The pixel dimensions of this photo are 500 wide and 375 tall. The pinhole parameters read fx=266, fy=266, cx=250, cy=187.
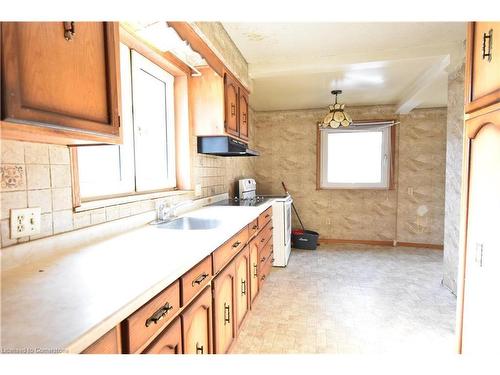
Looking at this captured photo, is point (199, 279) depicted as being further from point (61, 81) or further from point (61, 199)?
point (61, 81)

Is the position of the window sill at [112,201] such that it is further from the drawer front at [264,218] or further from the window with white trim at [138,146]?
the drawer front at [264,218]

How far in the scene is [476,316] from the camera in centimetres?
115

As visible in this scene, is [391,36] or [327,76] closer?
[391,36]

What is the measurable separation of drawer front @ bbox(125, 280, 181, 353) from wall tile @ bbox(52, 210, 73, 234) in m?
0.57

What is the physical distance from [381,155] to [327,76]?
2.02m

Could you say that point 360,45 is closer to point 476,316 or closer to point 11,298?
point 476,316

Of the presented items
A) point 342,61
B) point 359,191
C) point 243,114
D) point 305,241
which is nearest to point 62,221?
point 243,114

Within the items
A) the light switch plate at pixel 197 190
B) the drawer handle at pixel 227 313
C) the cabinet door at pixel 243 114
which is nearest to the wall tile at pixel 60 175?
the drawer handle at pixel 227 313

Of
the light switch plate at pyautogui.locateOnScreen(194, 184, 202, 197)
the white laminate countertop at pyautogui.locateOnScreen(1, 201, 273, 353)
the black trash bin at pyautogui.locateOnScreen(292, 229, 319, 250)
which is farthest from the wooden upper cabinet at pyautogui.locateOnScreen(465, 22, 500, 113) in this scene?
the black trash bin at pyautogui.locateOnScreen(292, 229, 319, 250)

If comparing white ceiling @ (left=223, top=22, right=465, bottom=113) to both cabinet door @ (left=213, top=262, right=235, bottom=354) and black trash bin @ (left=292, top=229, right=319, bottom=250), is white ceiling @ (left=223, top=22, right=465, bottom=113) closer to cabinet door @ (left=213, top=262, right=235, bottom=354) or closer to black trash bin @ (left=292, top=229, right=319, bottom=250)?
cabinet door @ (left=213, top=262, right=235, bottom=354)

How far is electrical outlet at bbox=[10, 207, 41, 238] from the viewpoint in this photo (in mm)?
925

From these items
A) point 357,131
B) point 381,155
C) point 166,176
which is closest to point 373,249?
point 381,155

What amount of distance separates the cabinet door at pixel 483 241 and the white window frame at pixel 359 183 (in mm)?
3409
